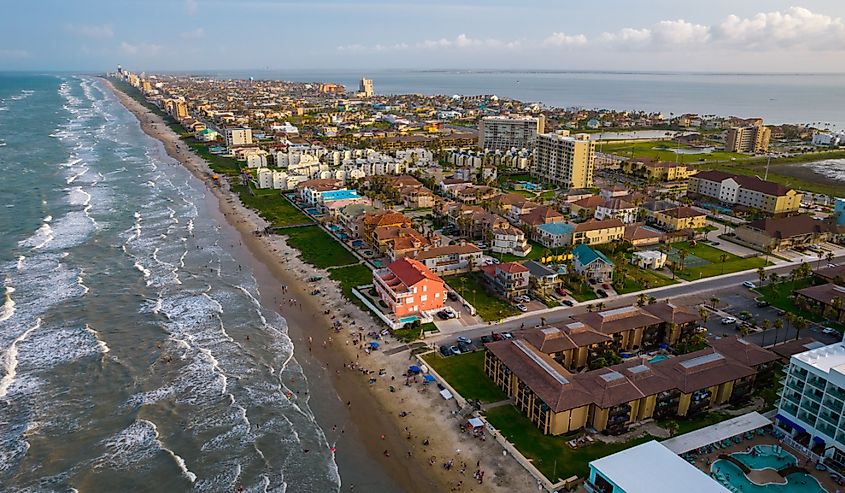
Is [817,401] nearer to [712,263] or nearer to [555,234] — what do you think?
[712,263]

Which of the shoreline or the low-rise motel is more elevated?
the low-rise motel

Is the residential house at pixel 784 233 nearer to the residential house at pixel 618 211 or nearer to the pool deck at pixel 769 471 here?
the residential house at pixel 618 211

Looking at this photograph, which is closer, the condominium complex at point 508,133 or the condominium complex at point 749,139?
the condominium complex at point 508,133

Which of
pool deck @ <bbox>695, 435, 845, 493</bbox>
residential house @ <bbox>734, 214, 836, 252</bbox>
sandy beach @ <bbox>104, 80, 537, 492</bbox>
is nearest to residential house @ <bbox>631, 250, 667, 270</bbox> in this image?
residential house @ <bbox>734, 214, 836, 252</bbox>

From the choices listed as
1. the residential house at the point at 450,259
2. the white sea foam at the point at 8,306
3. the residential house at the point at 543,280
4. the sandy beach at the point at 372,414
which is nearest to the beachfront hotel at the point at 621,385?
the sandy beach at the point at 372,414

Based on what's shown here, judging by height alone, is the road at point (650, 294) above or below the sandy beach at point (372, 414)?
above

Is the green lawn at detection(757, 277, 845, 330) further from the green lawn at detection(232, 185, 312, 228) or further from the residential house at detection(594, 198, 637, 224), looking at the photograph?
the green lawn at detection(232, 185, 312, 228)

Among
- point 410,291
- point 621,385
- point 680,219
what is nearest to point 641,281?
point 680,219
